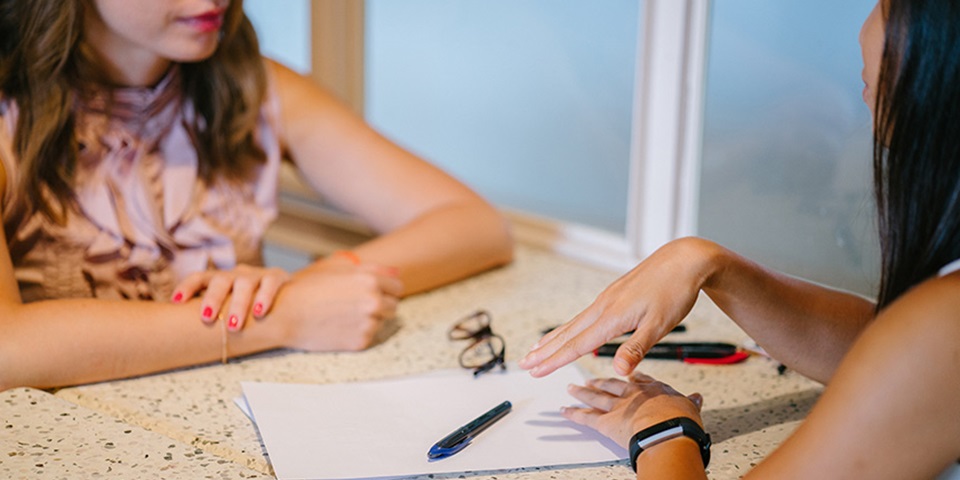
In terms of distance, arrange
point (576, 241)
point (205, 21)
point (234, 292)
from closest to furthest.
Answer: point (234, 292), point (205, 21), point (576, 241)

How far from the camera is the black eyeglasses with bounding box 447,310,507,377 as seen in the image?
118 centimetres

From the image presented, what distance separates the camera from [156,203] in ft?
4.64

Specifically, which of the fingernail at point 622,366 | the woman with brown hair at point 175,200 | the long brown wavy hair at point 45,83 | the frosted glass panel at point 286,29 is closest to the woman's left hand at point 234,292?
the woman with brown hair at point 175,200

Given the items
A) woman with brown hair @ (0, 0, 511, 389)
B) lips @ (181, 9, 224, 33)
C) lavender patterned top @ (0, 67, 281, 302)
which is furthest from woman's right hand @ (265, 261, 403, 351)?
lips @ (181, 9, 224, 33)

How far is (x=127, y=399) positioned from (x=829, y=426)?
2.33 feet

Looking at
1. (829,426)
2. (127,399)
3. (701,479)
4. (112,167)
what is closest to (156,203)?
(112,167)

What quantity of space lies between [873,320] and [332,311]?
25.3 inches

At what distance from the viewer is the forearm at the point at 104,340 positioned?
1.08m

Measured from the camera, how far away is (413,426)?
1025 mm

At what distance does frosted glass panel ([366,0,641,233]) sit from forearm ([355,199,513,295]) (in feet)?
0.73

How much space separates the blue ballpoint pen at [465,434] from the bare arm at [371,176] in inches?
19.1

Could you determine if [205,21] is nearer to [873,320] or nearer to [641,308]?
[641,308]

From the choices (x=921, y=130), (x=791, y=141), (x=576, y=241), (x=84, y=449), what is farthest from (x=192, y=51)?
(x=921, y=130)

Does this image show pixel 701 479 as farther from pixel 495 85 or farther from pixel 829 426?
pixel 495 85
